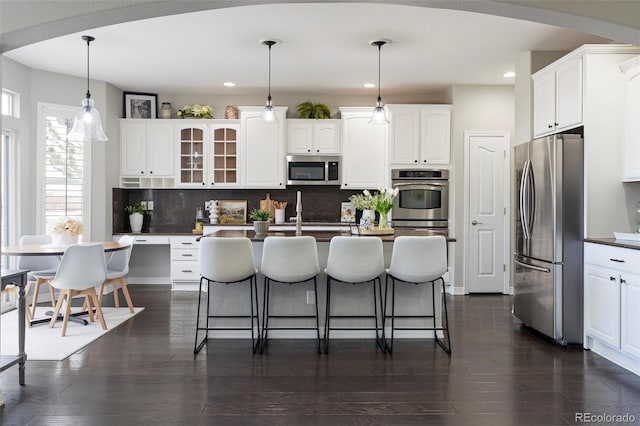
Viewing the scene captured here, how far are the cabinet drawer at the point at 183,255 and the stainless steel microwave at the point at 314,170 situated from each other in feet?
5.55

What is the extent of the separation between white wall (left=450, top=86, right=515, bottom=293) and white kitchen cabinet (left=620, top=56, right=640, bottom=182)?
8.15 feet

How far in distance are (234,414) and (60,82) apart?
5.12 m

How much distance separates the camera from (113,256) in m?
5.38

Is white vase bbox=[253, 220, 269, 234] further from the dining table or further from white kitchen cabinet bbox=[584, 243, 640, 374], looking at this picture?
white kitchen cabinet bbox=[584, 243, 640, 374]

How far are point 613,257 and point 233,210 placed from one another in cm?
505

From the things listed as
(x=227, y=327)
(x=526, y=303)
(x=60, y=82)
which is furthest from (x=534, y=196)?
(x=60, y=82)

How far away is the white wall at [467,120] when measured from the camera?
6.36 m

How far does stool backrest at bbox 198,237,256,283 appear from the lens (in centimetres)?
383

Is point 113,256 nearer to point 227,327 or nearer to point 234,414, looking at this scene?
point 227,327

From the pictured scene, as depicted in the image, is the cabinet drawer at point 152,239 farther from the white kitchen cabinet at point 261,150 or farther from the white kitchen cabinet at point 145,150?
the white kitchen cabinet at point 261,150

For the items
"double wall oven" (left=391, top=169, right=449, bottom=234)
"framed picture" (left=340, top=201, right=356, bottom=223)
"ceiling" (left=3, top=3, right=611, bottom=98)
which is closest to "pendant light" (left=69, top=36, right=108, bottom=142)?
"ceiling" (left=3, top=3, right=611, bottom=98)

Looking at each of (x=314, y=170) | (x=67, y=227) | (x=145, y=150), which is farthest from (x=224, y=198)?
(x=67, y=227)

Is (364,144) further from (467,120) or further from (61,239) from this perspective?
(61,239)
